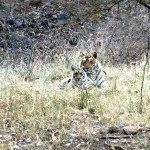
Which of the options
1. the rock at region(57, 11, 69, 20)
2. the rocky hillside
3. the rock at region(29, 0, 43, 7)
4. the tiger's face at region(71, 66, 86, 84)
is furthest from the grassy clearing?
the rock at region(29, 0, 43, 7)

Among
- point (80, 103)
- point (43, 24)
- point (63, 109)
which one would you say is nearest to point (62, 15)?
point (43, 24)

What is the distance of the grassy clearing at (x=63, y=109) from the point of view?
16.5 feet

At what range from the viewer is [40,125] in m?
4.98

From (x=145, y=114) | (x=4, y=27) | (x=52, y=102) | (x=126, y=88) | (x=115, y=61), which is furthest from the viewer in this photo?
(x=4, y=27)

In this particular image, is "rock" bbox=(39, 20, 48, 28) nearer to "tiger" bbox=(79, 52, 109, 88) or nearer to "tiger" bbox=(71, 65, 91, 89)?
"tiger" bbox=(79, 52, 109, 88)

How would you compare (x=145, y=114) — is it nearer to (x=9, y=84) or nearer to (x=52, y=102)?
(x=52, y=102)

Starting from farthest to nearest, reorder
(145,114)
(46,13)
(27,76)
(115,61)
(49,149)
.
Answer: (46,13) → (115,61) → (27,76) → (145,114) → (49,149)

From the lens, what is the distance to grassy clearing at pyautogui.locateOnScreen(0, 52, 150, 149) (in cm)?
502

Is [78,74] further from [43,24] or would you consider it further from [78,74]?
[43,24]

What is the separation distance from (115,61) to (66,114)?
576 centimetres

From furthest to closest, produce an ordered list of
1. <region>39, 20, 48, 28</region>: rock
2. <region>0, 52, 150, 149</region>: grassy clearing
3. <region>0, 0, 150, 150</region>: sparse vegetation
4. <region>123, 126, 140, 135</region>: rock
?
<region>39, 20, 48, 28</region>: rock, <region>0, 52, 150, 149</region>: grassy clearing, <region>123, 126, 140, 135</region>: rock, <region>0, 0, 150, 150</region>: sparse vegetation

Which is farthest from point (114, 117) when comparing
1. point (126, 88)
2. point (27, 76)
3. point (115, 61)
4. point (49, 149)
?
point (115, 61)

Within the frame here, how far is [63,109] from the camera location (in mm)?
5516

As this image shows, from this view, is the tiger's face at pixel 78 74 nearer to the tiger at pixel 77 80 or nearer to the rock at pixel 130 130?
the tiger at pixel 77 80
